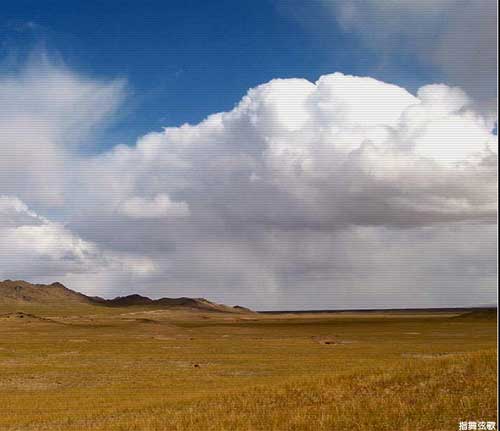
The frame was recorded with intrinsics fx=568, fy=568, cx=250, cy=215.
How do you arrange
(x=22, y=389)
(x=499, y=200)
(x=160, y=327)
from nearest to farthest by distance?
(x=499, y=200), (x=22, y=389), (x=160, y=327)

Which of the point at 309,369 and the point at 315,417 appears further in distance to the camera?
the point at 309,369

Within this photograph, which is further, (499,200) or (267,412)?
(267,412)

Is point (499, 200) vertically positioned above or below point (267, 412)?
above

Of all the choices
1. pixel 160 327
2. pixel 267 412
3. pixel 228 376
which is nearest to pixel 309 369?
pixel 228 376

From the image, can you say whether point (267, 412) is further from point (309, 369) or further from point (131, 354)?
point (131, 354)

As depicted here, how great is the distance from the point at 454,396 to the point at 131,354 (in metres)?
48.0

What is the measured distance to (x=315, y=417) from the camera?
19734mm

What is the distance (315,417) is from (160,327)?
117205 mm

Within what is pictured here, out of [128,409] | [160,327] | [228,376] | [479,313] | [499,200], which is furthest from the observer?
[479,313]

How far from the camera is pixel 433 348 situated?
2667 inches

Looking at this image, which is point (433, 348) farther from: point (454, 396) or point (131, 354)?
point (454, 396)

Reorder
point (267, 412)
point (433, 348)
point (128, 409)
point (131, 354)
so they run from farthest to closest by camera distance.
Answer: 1. point (433, 348)
2. point (131, 354)
3. point (128, 409)
4. point (267, 412)

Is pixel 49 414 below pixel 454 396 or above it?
below

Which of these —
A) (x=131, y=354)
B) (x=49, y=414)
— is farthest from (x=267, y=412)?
(x=131, y=354)
